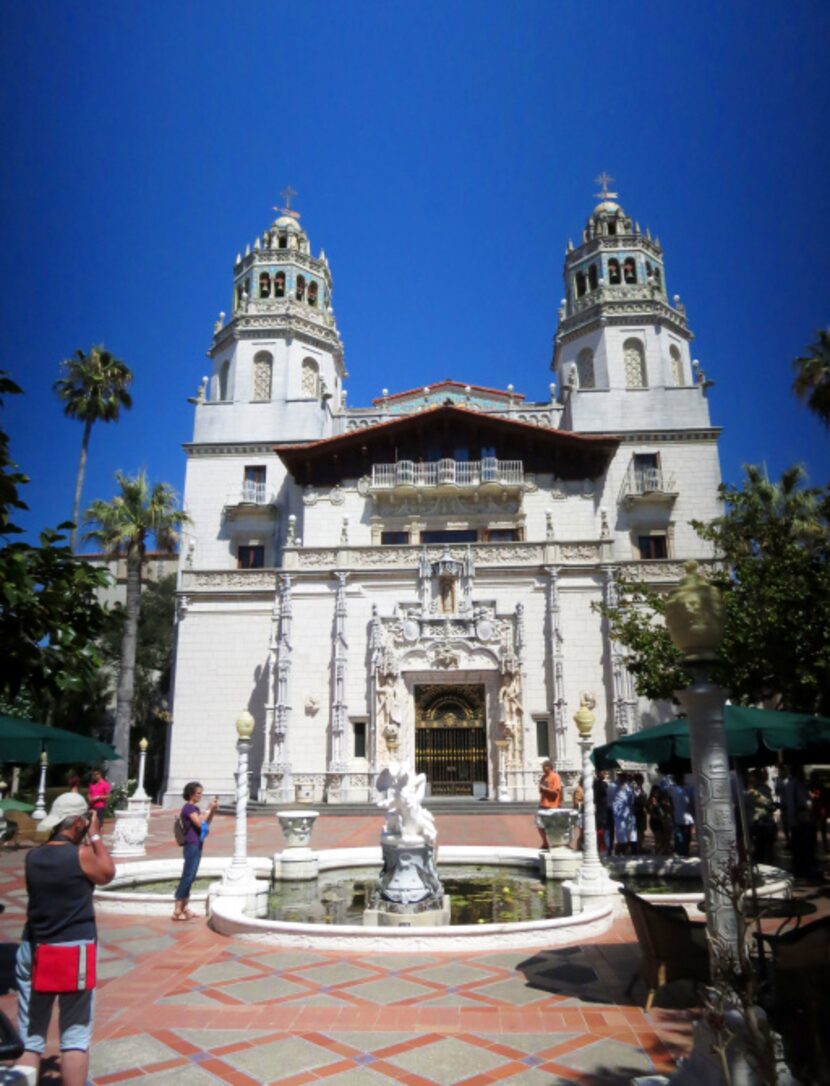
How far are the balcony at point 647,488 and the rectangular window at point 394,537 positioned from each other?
32.9ft

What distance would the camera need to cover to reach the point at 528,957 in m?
8.41

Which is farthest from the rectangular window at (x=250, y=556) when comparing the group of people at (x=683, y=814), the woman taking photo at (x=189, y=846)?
the woman taking photo at (x=189, y=846)

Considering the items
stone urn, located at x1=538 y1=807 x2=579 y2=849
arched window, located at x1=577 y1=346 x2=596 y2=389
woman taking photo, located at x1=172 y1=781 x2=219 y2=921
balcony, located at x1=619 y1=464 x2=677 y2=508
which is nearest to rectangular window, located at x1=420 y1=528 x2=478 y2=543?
balcony, located at x1=619 y1=464 x2=677 y2=508

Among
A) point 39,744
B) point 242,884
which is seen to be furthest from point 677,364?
point 39,744

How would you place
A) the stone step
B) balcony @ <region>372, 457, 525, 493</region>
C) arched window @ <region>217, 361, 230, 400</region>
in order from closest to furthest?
the stone step
balcony @ <region>372, 457, 525, 493</region>
arched window @ <region>217, 361, 230, 400</region>

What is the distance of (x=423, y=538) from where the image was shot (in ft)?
107

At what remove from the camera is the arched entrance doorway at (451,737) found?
28.4 metres

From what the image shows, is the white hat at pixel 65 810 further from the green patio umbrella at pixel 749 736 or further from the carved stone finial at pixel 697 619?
the green patio umbrella at pixel 749 736

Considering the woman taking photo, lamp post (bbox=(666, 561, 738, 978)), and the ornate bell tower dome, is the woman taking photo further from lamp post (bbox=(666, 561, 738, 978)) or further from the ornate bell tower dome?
the ornate bell tower dome

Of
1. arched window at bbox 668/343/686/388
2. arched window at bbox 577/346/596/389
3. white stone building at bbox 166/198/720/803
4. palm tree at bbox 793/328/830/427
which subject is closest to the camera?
palm tree at bbox 793/328/830/427

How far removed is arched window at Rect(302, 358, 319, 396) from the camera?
3762 centimetres

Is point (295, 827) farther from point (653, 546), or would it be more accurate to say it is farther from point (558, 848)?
point (653, 546)

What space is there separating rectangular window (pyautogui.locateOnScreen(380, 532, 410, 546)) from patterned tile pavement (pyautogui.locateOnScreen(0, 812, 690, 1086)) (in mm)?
23683

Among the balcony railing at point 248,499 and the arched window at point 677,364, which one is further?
the arched window at point 677,364
